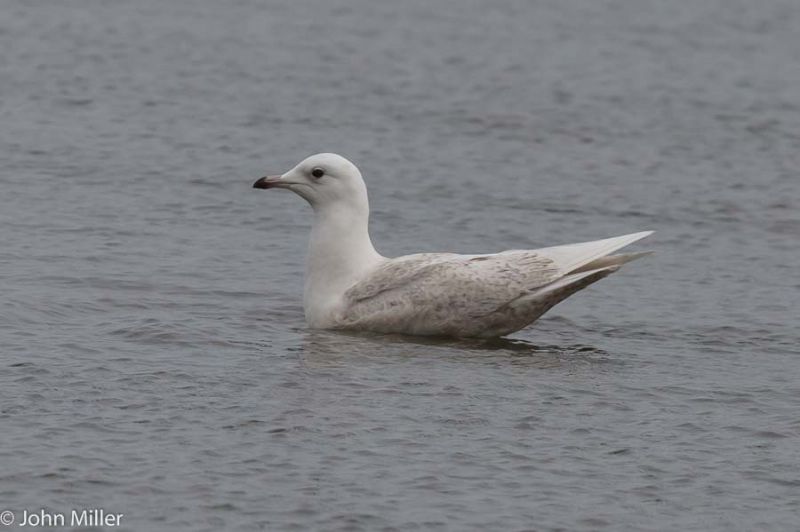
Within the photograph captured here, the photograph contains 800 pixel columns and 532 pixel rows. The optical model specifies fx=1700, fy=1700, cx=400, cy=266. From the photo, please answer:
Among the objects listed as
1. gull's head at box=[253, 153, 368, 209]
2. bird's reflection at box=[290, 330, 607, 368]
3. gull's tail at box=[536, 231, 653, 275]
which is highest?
gull's head at box=[253, 153, 368, 209]

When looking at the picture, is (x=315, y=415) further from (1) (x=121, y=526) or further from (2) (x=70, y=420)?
(1) (x=121, y=526)

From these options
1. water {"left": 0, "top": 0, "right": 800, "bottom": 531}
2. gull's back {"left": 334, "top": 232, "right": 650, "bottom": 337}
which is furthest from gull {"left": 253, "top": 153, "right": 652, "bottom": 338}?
water {"left": 0, "top": 0, "right": 800, "bottom": 531}

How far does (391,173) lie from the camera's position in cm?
1705

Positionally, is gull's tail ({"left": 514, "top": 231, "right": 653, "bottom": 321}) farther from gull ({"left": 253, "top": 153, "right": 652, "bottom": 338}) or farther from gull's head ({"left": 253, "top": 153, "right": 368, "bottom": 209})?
gull's head ({"left": 253, "top": 153, "right": 368, "bottom": 209})

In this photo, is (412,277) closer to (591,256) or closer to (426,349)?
(426,349)

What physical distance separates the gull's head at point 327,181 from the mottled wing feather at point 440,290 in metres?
0.58

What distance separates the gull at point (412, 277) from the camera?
11.8m

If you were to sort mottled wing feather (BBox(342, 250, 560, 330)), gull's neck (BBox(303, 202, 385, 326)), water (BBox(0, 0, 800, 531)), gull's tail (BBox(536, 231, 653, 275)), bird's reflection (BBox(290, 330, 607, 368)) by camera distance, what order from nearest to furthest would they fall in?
water (BBox(0, 0, 800, 531)) → bird's reflection (BBox(290, 330, 607, 368)) → mottled wing feather (BBox(342, 250, 560, 330)) → gull's tail (BBox(536, 231, 653, 275)) → gull's neck (BBox(303, 202, 385, 326))

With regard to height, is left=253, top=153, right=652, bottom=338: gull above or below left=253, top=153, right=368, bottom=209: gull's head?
below

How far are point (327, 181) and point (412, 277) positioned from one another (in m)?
0.96

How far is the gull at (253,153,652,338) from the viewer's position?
463 inches

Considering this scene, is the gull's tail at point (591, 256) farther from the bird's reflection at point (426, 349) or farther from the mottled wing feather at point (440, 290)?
the bird's reflection at point (426, 349)

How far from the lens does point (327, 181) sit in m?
12.1

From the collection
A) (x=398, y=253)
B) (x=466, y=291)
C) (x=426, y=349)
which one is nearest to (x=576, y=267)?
(x=466, y=291)
